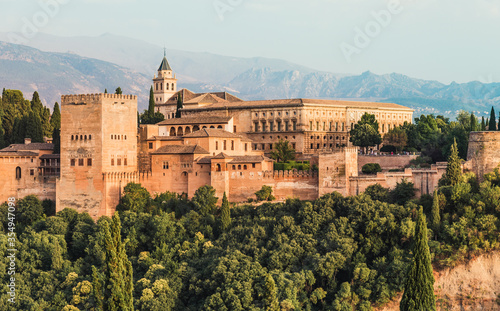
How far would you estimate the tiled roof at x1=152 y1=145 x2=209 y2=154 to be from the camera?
169 feet

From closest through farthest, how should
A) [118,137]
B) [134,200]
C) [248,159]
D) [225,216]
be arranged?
[225,216] < [134,200] < [248,159] < [118,137]

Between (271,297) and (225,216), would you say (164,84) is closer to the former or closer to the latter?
(225,216)

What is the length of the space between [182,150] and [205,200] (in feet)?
14.9

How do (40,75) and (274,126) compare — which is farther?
(40,75)

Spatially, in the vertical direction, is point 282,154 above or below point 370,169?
above

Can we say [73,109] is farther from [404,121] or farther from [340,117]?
[404,121]

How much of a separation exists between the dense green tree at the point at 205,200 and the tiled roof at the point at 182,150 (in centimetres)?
319

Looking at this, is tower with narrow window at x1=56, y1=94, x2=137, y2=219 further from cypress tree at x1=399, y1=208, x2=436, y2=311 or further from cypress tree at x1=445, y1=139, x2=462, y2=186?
cypress tree at x1=399, y1=208, x2=436, y2=311

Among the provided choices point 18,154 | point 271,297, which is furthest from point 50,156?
point 271,297

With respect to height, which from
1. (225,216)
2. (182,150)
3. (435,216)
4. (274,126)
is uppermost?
(274,126)

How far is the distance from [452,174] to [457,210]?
2.53m

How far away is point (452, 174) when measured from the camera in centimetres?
4434

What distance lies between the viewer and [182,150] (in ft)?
169

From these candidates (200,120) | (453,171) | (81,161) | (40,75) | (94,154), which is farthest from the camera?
(40,75)
